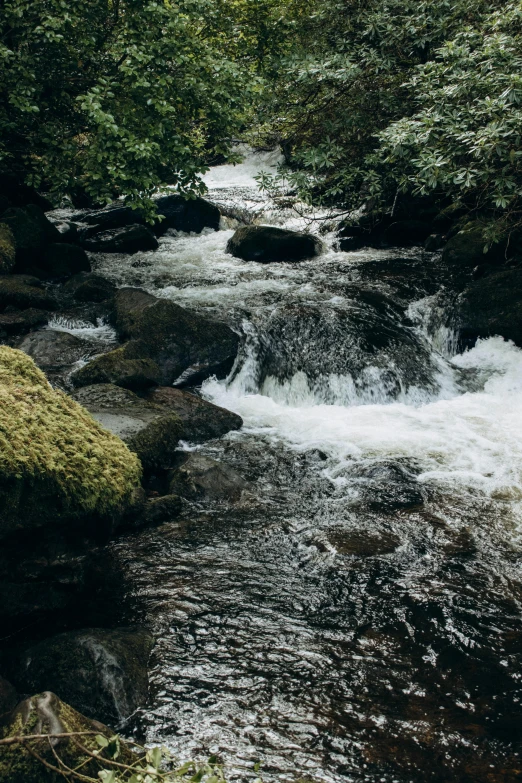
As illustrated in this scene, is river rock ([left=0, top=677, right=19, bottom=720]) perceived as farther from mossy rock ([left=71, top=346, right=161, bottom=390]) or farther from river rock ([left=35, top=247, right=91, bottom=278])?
river rock ([left=35, top=247, right=91, bottom=278])

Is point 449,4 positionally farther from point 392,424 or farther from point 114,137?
point 392,424

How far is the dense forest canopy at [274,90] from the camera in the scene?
9.16m

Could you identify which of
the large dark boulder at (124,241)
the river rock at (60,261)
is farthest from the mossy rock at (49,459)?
the large dark boulder at (124,241)

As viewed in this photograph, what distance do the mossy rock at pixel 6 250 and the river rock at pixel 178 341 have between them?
306 centimetres

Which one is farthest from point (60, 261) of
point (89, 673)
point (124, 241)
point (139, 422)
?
point (89, 673)

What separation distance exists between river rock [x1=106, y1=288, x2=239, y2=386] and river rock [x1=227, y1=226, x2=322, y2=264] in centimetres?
481

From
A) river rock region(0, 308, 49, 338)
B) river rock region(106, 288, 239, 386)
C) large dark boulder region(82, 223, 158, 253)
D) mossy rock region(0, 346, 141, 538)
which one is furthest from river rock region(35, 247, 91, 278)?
mossy rock region(0, 346, 141, 538)

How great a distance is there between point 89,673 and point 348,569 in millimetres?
2431

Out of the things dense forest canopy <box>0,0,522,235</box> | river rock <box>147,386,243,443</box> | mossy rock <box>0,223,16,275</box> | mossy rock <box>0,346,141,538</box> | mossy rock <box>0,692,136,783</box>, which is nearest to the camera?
mossy rock <box>0,692,136,783</box>

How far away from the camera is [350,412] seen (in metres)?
9.69

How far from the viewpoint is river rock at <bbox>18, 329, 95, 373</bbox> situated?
9867mm

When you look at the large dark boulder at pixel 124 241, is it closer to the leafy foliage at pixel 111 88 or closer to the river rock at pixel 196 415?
the leafy foliage at pixel 111 88

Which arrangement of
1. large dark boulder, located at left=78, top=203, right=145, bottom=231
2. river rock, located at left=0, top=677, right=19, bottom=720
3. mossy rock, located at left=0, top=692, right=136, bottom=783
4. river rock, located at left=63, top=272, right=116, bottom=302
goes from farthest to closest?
1. large dark boulder, located at left=78, top=203, right=145, bottom=231
2. river rock, located at left=63, top=272, right=116, bottom=302
3. river rock, located at left=0, top=677, right=19, bottom=720
4. mossy rock, located at left=0, top=692, right=136, bottom=783

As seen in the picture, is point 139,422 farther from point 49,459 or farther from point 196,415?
point 49,459
